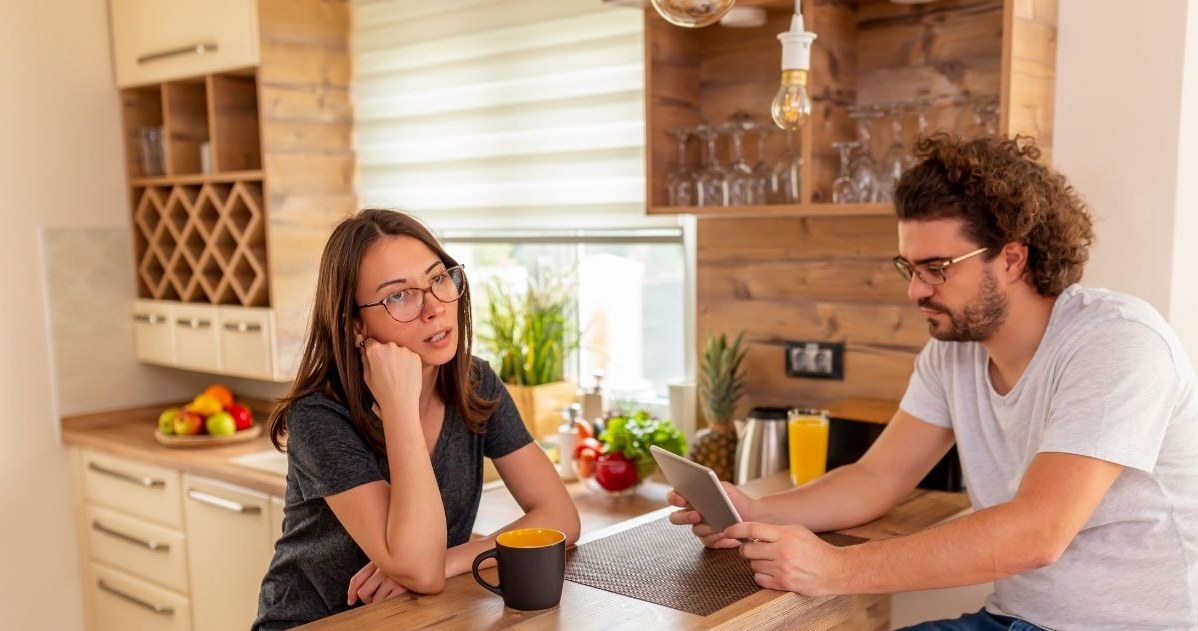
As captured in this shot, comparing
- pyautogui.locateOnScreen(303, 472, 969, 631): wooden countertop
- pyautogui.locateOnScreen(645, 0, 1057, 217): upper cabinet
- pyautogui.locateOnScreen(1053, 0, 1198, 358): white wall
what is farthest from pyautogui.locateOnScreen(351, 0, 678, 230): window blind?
pyautogui.locateOnScreen(303, 472, 969, 631): wooden countertop

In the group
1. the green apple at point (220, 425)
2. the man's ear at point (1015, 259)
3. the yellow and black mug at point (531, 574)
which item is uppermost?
the man's ear at point (1015, 259)

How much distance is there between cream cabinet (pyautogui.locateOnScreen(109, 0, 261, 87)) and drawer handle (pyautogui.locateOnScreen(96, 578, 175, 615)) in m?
1.69

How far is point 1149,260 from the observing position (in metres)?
2.17

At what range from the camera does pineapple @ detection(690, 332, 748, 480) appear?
267 centimetres

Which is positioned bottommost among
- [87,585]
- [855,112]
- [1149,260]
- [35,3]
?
[87,585]

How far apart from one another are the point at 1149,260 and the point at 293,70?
97.8 inches

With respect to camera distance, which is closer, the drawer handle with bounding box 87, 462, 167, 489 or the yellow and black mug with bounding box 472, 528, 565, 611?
the yellow and black mug with bounding box 472, 528, 565, 611

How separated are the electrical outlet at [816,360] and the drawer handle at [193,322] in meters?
1.96

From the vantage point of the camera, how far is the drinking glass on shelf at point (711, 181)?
2.54 metres

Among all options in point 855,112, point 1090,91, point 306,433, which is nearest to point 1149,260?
point 1090,91

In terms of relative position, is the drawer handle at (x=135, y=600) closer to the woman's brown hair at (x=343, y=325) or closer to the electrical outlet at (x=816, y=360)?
the woman's brown hair at (x=343, y=325)

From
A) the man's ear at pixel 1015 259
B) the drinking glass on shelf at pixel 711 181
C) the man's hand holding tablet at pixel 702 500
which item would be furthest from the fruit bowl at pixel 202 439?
the man's ear at pixel 1015 259

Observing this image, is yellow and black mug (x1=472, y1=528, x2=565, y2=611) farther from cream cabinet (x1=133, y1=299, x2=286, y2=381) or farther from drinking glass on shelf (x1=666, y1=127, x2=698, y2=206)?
cream cabinet (x1=133, y1=299, x2=286, y2=381)

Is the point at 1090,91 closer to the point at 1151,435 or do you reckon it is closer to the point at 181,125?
the point at 1151,435
